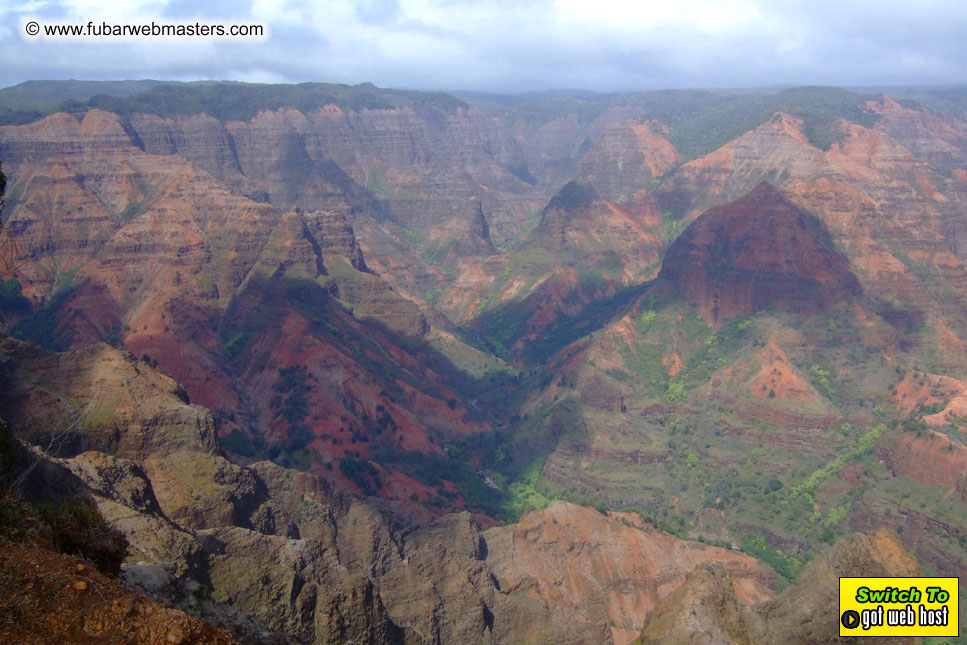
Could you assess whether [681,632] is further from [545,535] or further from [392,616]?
[545,535]

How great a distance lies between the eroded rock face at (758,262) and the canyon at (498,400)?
0.43 m

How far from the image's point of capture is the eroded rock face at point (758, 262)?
107 m

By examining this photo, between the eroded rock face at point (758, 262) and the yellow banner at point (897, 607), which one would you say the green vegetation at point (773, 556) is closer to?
the yellow banner at point (897, 607)

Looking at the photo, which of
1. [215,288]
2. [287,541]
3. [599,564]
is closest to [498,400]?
[215,288]

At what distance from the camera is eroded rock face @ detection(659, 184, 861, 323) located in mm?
107312

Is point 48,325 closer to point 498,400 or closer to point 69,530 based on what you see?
point 498,400

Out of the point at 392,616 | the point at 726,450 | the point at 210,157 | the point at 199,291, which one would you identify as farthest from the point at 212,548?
the point at 210,157

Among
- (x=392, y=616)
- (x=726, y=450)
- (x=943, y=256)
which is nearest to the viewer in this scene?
(x=392, y=616)

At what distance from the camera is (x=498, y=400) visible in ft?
400

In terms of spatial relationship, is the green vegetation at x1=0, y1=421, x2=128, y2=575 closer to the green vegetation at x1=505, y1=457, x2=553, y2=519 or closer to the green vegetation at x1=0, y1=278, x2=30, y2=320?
the green vegetation at x1=505, y1=457, x2=553, y2=519

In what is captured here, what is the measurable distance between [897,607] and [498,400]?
89163 mm

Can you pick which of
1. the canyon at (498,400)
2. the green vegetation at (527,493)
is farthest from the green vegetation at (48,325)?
the green vegetation at (527,493)

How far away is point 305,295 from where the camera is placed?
111250 millimetres

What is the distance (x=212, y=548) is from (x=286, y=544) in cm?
415
